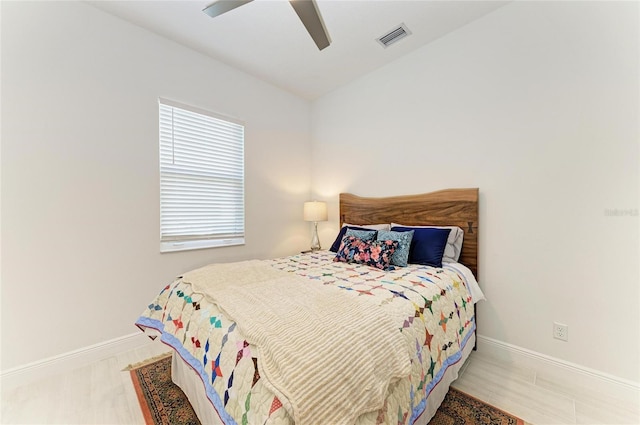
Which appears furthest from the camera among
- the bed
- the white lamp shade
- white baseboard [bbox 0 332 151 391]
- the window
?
the white lamp shade

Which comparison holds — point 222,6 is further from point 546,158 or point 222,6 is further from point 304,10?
point 546,158

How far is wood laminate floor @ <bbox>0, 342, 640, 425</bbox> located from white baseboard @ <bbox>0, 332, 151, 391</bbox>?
5cm

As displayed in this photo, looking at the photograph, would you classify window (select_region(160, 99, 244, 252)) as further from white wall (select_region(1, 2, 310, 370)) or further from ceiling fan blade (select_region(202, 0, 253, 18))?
ceiling fan blade (select_region(202, 0, 253, 18))

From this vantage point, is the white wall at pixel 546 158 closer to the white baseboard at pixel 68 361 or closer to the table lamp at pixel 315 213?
the table lamp at pixel 315 213

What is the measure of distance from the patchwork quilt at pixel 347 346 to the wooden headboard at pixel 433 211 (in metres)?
0.38

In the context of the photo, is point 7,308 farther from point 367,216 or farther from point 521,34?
point 521,34

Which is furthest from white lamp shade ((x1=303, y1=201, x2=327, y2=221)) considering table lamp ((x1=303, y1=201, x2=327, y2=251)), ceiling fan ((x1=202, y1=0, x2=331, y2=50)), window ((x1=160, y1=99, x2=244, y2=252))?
ceiling fan ((x1=202, y1=0, x2=331, y2=50))

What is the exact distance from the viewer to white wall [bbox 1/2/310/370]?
1.84 meters

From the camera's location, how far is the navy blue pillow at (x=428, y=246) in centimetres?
215

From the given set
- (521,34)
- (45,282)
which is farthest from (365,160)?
(45,282)

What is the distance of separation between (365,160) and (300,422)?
2773 millimetres

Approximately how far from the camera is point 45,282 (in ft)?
6.38

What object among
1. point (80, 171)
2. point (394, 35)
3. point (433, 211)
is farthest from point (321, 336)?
point (394, 35)

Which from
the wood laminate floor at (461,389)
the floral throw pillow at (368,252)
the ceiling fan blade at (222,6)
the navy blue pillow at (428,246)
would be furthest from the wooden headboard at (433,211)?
the ceiling fan blade at (222,6)
